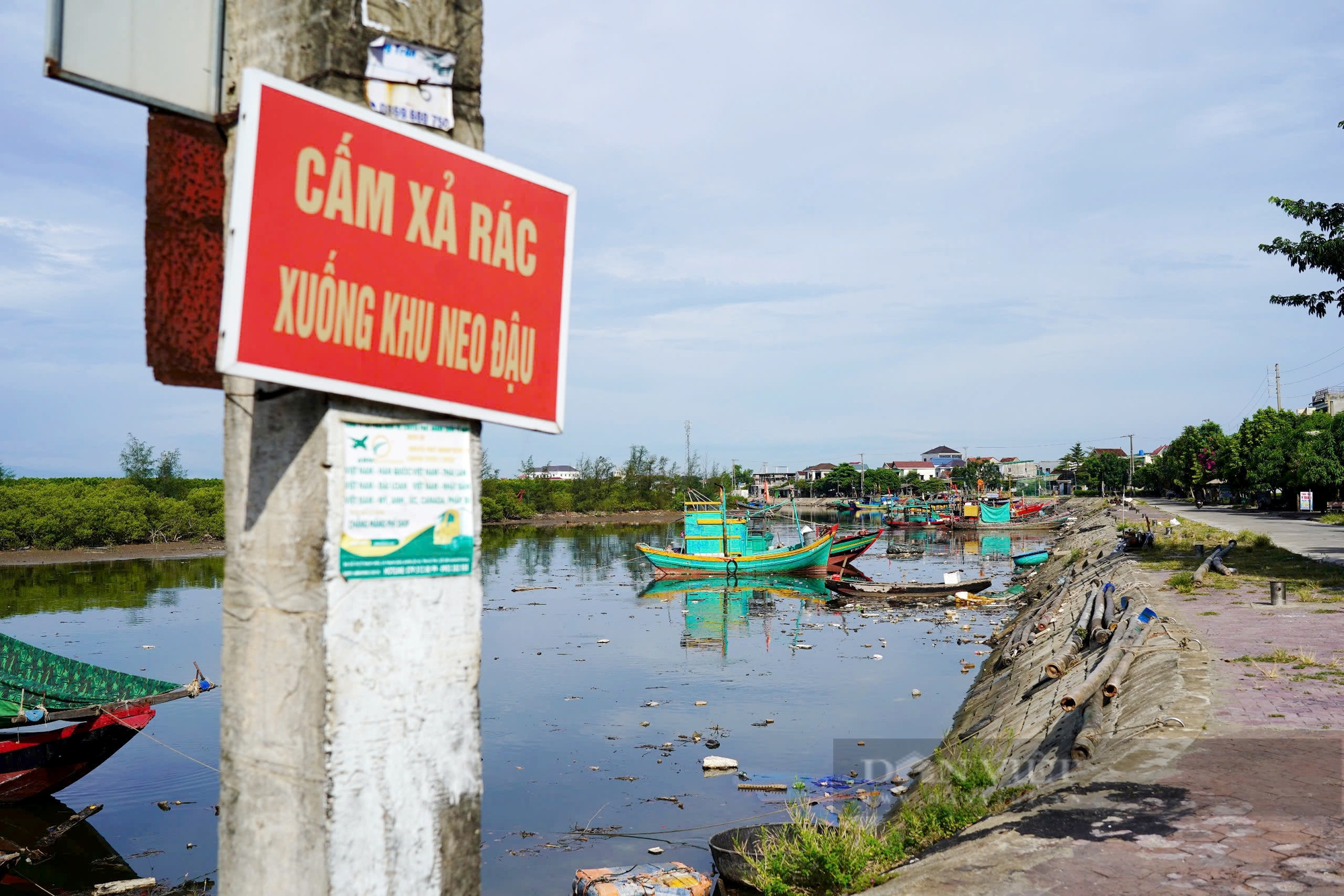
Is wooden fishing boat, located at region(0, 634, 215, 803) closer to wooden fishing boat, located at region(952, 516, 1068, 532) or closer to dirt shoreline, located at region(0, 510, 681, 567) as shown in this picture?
dirt shoreline, located at region(0, 510, 681, 567)

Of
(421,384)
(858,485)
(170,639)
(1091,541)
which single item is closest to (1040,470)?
(858,485)

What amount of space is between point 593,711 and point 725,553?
21846 millimetres

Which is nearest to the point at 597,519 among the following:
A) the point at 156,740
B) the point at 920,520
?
the point at 920,520

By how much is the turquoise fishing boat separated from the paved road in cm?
1504

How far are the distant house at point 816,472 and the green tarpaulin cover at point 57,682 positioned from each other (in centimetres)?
14985

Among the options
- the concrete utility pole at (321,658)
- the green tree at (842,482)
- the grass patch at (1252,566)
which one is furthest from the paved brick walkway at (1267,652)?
the green tree at (842,482)

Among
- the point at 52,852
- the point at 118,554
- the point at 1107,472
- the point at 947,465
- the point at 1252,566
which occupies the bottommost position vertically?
the point at 118,554

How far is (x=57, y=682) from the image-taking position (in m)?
12.2

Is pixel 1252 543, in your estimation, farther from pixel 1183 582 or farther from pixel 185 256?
pixel 185 256

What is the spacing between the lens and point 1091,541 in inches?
1379

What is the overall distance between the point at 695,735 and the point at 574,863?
16.1 ft

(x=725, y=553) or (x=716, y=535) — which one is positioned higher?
(x=716, y=535)

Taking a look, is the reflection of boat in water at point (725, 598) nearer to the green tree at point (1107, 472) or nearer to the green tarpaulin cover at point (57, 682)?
the green tarpaulin cover at point (57, 682)

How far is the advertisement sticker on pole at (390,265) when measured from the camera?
7.45 feet
